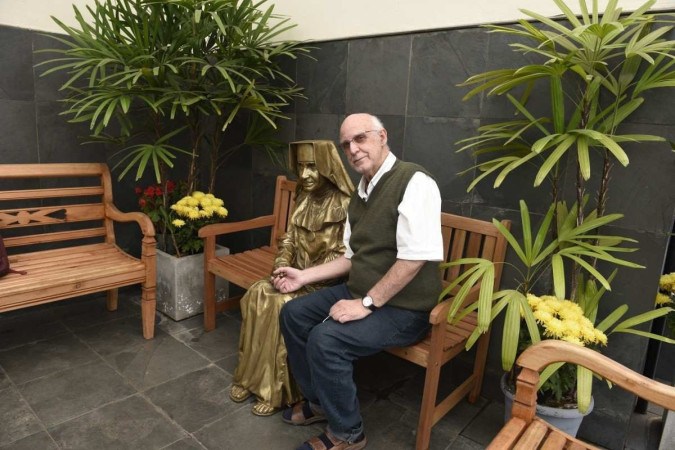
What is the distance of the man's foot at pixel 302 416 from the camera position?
2.36 m

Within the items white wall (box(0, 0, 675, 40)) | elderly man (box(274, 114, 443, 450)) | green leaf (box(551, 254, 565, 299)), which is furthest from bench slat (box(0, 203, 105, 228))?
green leaf (box(551, 254, 565, 299))

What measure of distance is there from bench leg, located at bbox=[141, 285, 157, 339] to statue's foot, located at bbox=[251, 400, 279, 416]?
110 centimetres

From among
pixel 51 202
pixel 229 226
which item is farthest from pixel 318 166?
pixel 51 202

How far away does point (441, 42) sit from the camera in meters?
2.64

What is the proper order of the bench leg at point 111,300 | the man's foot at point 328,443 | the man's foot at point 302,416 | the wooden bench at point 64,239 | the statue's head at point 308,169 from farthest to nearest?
1. the bench leg at point 111,300
2. the wooden bench at point 64,239
3. the statue's head at point 308,169
4. the man's foot at point 302,416
5. the man's foot at point 328,443

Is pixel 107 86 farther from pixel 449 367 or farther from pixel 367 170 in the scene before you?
pixel 449 367

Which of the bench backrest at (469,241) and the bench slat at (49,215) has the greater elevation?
the bench backrest at (469,241)

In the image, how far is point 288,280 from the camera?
2.45 metres

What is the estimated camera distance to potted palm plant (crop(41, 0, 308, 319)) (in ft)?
9.41

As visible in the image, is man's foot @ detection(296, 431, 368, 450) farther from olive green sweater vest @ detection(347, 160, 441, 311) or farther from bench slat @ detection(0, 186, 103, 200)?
bench slat @ detection(0, 186, 103, 200)

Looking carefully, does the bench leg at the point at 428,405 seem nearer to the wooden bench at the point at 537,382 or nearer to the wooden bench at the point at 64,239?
the wooden bench at the point at 537,382

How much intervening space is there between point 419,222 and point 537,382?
794 mm

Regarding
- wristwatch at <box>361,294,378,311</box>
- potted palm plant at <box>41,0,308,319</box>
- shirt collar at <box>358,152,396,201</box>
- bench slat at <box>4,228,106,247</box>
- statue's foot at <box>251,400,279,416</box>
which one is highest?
potted palm plant at <box>41,0,308,319</box>

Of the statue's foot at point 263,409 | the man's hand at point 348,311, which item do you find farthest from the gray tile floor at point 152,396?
the man's hand at point 348,311
